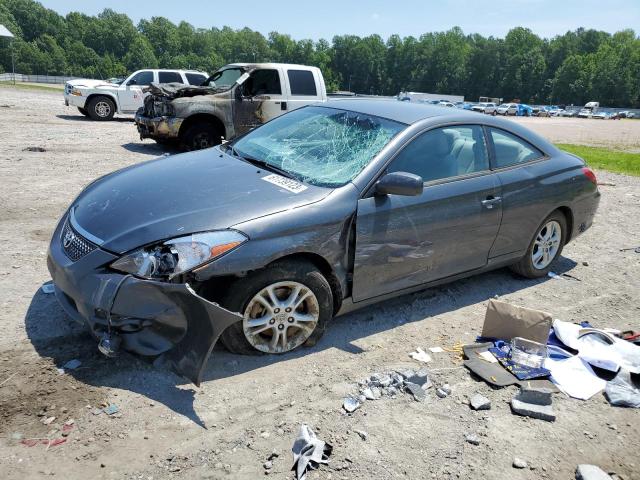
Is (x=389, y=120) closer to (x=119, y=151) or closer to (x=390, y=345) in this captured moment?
(x=390, y=345)

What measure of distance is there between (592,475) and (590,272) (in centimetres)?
348

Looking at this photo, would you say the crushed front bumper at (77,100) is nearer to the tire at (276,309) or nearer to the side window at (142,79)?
the side window at (142,79)

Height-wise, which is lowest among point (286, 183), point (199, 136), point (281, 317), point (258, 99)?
point (281, 317)

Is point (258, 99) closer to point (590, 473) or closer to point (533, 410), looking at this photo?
point (533, 410)

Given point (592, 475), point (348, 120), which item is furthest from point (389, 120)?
point (592, 475)

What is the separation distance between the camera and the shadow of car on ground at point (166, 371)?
305 cm

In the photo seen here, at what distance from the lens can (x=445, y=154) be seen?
13.8 ft

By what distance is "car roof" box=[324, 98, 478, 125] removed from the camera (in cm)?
421

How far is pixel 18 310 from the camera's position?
3.82 metres

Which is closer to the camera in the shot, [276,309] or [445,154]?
[276,309]

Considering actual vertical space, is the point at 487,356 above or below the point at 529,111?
below

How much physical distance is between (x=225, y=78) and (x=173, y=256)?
980 cm

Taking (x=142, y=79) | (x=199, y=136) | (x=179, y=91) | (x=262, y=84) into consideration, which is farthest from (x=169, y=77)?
(x=199, y=136)

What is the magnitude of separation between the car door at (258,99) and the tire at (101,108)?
8062mm
